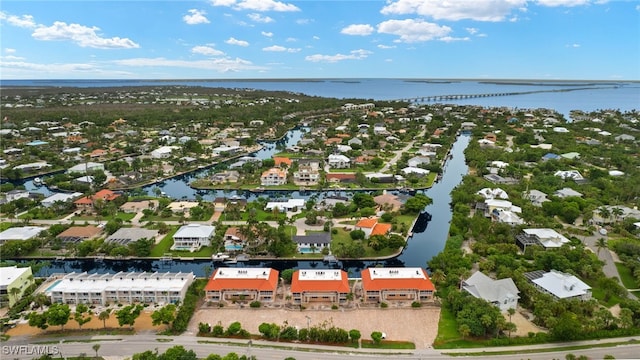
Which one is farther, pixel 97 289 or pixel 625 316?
pixel 97 289

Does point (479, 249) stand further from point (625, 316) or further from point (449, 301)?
point (625, 316)

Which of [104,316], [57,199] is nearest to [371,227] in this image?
[104,316]

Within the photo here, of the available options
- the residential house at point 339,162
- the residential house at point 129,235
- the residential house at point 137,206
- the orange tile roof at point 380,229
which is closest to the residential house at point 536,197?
the orange tile roof at point 380,229

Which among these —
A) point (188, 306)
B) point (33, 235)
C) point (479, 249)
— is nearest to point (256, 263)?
point (188, 306)

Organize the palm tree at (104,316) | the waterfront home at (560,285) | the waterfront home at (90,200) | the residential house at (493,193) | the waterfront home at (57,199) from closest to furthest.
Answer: the palm tree at (104,316) < the waterfront home at (560,285) < the waterfront home at (90,200) < the waterfront home at (57,199) < the residential house at (493,193)

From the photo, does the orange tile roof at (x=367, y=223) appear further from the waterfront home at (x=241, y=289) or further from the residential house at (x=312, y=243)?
the waterfront home at (x=241, y=289)

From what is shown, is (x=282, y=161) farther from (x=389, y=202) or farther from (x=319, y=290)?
(x=319, y=290)
